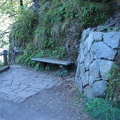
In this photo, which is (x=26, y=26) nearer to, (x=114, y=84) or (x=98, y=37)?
(x=98, y=37)

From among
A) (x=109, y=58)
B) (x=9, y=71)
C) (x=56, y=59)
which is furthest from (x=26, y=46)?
(x=109, y=58)

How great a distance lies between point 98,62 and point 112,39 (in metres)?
0.51

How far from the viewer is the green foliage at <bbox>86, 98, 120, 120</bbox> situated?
3.33m

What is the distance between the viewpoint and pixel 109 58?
3707 millimetres

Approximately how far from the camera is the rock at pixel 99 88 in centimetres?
367

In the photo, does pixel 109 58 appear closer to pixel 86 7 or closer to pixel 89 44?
pixel 89 44

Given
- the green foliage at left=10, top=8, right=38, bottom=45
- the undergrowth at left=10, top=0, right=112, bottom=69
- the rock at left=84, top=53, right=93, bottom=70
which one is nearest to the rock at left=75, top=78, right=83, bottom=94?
the rock at left=84, top=53, right=93, bottom=70

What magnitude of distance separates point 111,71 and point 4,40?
992 cm

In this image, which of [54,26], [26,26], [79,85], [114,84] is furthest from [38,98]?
[26,26]

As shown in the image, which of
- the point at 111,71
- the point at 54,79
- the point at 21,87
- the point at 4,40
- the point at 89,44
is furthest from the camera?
the point at 4,40

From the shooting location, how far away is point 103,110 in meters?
3.41

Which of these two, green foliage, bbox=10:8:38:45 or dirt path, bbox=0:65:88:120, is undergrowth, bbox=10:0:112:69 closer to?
green foliage, bbox=10:8:38:45

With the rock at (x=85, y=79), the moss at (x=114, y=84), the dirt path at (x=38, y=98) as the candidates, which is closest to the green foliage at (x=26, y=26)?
the dirt path at (x=38, y=98)

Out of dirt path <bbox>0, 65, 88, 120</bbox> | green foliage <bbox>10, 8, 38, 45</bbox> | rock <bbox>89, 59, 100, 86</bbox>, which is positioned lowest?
dirt path <bbox>0, 65, 88, 120</bbox>
